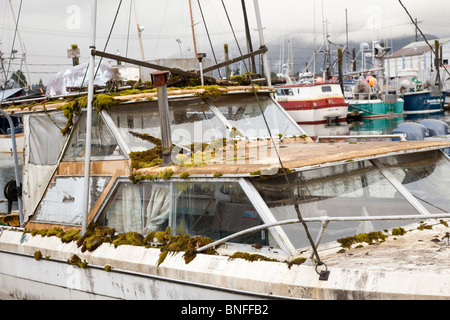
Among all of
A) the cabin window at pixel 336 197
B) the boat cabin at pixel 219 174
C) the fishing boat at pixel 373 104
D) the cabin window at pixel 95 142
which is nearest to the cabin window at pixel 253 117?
the boat cabin at pixel 219 174

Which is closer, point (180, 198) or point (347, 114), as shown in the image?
point (180, 198)

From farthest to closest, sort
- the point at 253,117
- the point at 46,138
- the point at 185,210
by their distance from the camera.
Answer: the point at 253,117 → the point at 46,138 → the point at 185,210

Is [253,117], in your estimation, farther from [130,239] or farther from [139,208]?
[130,239]

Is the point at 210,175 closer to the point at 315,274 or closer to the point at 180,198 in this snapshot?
the point at 180,198

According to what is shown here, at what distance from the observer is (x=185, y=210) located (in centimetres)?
529

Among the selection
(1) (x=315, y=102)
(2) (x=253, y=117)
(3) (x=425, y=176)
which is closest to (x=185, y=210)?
(2) (x=253, y=117)

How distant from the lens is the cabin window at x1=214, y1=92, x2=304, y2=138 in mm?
6770

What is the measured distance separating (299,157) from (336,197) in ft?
1.73

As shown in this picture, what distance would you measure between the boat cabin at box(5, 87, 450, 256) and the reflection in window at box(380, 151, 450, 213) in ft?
0.04

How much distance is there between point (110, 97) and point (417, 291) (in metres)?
4.03
